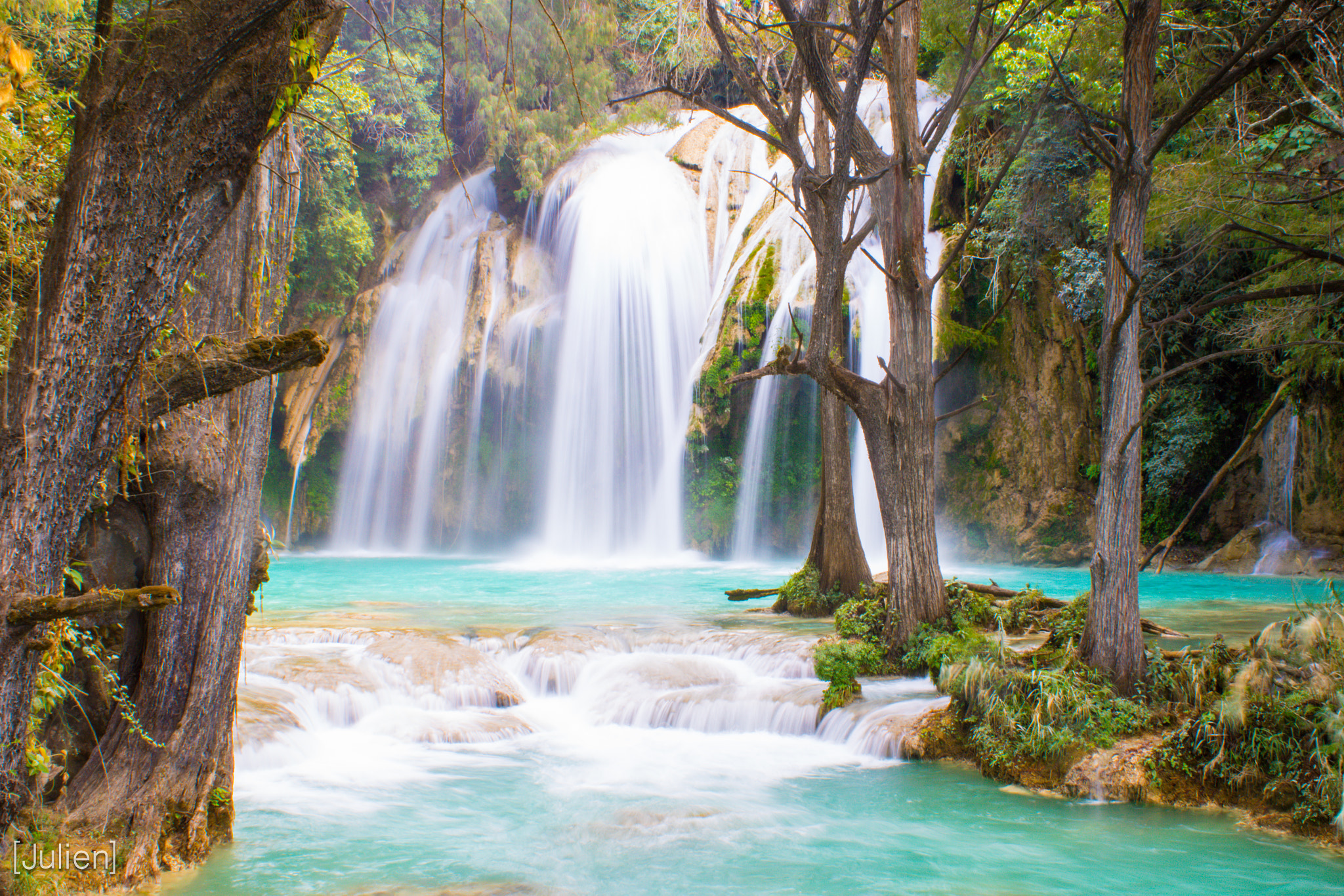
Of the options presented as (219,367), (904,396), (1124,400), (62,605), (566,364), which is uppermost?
(566,364)

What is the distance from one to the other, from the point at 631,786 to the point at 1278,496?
15082mm

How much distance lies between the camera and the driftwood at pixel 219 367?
2521mm

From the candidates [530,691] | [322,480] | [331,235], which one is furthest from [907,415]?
[322,480]

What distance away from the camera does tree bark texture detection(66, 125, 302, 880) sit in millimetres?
4008

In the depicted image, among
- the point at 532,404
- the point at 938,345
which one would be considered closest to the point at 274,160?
the point at 938,345

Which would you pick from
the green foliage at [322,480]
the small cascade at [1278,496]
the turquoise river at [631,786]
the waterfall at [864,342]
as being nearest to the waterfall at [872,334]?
the waterfall at [864,342]

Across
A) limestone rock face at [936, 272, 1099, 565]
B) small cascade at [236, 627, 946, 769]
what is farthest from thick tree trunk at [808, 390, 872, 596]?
limestone rock face at [936, 272, 1099, 565]

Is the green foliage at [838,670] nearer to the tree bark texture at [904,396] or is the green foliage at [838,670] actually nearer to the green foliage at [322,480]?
the tree bark texture at [904,396]

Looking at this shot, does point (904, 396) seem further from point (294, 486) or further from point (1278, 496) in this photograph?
point (294, 486)

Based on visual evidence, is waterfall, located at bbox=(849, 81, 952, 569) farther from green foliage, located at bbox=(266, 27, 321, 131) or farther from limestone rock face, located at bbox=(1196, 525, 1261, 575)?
green foliage, located at bbox=(266, 27, 321, 131)

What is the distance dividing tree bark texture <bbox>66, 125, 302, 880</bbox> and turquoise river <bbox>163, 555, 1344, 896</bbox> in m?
0.44

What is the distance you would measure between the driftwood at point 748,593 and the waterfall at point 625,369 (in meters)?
9.69

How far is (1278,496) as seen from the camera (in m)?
15.7

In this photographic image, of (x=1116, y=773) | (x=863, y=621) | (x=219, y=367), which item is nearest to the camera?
(x=219, y=367)
